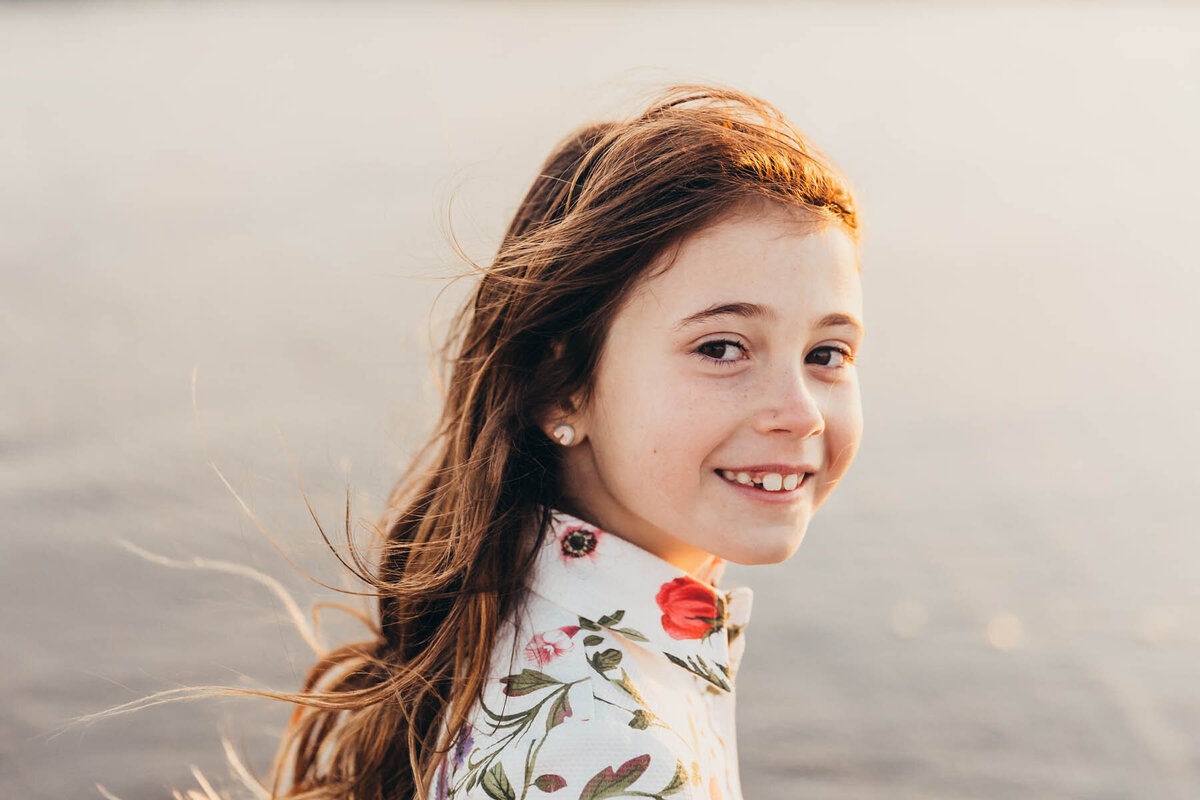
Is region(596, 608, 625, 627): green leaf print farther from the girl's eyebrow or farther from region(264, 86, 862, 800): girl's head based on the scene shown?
the girl's eyebrow

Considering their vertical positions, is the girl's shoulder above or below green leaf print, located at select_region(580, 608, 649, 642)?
below

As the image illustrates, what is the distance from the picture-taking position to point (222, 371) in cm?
516

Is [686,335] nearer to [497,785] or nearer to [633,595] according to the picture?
[633,595]

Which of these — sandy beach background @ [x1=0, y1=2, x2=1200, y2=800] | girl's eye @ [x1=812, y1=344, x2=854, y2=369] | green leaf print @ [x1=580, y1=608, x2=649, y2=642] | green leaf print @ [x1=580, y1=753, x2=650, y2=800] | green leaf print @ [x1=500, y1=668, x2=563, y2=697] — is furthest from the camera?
sandy beach background @ [x1=0, y1=2, x2=1200, y2=800]

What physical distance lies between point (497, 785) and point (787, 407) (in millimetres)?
692

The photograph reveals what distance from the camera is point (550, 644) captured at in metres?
1.83

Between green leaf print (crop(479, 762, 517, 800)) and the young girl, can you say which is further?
the young girl

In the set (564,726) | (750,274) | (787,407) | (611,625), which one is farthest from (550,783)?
(750,274)

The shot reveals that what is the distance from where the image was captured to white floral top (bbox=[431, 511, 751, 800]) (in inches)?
64.4

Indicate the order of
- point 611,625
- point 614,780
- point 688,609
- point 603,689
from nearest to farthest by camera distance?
point 614,780
point 603,689
point 611,625
point 688,609

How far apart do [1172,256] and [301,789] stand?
5623 millimetres

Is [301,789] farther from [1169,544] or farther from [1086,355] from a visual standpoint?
[1086,355]

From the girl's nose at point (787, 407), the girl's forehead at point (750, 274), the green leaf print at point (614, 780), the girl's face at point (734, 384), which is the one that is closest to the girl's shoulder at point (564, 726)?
the green leaf print at point (614, 780)

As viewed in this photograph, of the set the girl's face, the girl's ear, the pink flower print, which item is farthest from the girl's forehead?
the pink flower print
